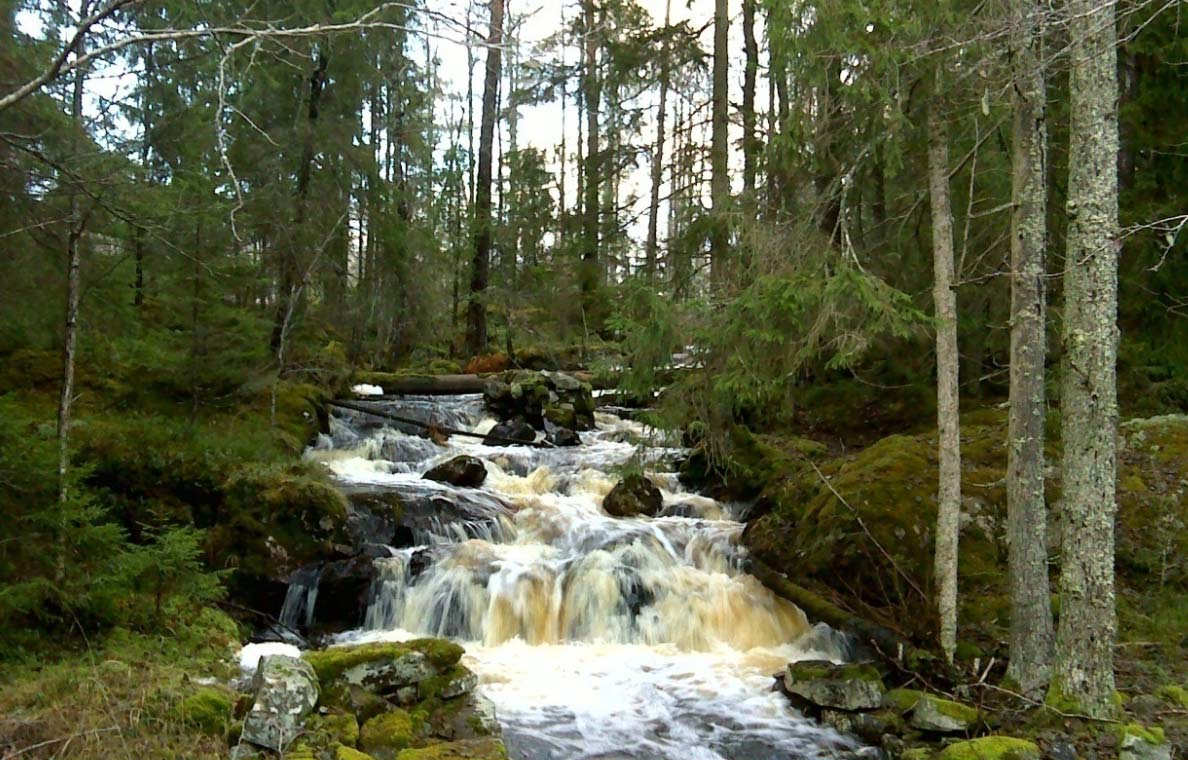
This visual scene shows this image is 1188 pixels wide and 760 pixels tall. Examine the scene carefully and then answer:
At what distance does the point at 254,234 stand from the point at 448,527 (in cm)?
639

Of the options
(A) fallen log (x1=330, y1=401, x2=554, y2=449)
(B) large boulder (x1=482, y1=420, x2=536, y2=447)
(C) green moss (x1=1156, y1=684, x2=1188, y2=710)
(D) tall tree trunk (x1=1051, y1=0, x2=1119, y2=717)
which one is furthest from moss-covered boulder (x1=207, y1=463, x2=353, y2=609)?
(C) green moss (x1=1156, y1=684, x2=1188, y2=710)

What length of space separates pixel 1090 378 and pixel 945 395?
136cm

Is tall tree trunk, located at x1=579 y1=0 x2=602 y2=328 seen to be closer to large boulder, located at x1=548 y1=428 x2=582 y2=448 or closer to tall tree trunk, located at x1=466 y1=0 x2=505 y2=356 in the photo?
large boulder, located at x1=548 y1=428 x2=582 y2=448

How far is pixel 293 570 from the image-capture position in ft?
29.6

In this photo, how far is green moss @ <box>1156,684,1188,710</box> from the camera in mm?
6125

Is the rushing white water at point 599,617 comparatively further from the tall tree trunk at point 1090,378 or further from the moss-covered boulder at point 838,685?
the tall tree trunk at point 1090,378

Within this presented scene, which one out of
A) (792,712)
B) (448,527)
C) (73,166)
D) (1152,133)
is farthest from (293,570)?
(1152,133)

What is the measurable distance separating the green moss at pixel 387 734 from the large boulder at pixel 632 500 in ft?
19.0

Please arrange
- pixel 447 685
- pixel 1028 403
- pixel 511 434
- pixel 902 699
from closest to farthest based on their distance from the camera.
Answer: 1. pixel 447 685
2. pixel 1028 403
3. pixel 902 699
4. pixel 511 434

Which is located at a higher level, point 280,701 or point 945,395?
point 945,395

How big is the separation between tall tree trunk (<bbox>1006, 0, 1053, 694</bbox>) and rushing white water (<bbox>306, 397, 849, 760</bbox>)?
1787 millimetres

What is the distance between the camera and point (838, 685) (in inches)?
268

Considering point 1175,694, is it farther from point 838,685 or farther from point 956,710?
point 838,685

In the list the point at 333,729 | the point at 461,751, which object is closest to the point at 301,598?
the point at 333,729
